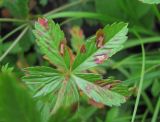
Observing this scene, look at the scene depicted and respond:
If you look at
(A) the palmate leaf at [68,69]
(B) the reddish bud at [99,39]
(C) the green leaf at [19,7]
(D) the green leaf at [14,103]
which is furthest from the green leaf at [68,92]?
(C) the green leaf at [19,7]

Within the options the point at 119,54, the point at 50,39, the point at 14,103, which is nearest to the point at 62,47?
the point at 50,39

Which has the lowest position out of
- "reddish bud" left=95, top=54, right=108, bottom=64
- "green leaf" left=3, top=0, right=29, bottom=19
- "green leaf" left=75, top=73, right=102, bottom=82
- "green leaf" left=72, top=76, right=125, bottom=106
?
"green leaf" left=72, top=76, right=125, bottom=106

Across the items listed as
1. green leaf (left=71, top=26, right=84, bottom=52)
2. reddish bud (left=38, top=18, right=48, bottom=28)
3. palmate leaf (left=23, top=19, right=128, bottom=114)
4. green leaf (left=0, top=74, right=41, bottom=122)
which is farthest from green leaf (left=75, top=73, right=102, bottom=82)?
green leaf (left=71, top=26, right=84, bottom=52)

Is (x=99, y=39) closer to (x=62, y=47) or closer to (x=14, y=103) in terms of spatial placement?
(x=62, y=47)

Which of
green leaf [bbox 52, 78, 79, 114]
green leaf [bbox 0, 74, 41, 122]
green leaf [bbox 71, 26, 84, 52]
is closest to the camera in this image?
green leaf [bbox 0, 74, 41, 122]

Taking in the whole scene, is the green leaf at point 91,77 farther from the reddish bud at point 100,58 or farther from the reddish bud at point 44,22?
the reddish bud at point 44,22

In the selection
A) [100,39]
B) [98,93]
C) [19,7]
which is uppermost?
[19,7]

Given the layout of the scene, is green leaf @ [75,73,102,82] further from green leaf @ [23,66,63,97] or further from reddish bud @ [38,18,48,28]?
reddish bud @ [38,18,48,28]
